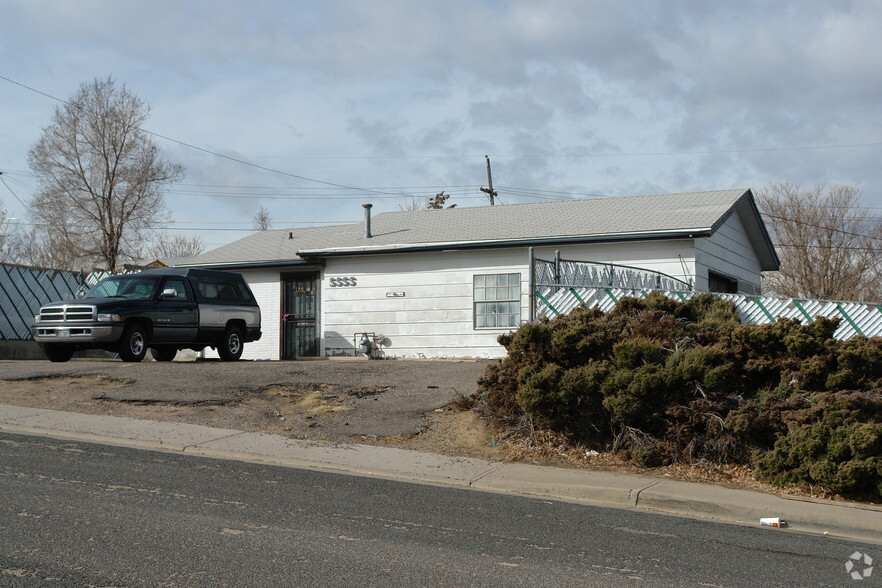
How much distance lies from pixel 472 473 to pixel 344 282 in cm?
1353

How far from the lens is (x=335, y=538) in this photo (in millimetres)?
6656

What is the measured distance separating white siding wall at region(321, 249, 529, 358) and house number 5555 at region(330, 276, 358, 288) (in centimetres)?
7

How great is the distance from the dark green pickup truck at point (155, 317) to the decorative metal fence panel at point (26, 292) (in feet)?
16.0

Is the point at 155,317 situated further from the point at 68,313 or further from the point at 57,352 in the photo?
the point at 57,352

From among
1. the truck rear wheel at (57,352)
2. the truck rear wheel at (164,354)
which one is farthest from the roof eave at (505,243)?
the truck rear wheel at (57,352)

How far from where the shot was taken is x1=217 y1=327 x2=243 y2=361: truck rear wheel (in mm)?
19297

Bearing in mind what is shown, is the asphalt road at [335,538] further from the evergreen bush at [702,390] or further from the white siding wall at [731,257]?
the white siding wall at [731,257]

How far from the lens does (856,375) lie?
395 inches

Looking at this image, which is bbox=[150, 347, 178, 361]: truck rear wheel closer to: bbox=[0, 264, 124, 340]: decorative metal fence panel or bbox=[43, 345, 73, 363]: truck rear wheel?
bbox=[43, 345, 73, 363]: truck rear wheel

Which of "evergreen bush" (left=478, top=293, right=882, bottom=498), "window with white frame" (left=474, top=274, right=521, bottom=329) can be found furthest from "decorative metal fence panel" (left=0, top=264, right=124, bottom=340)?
"evergreen bush" (left=478, top=293, right=882, bottom=498)

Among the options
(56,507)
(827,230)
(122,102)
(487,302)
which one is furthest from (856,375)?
(122,102)

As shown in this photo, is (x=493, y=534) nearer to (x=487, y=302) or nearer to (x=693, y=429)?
(x=693, y=429)

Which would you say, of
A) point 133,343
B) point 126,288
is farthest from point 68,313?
point 126,288

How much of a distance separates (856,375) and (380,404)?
6.15 metres
